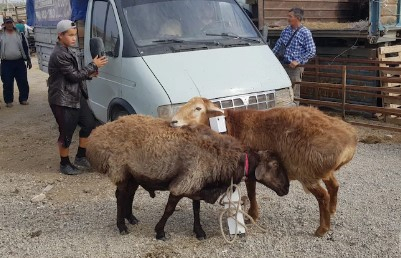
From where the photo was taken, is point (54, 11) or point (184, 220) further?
point (54, 11)

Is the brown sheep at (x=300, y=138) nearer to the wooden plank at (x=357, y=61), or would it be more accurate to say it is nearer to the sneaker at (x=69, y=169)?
the sneaker at (x=69, y=169)

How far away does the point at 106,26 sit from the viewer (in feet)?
21.3

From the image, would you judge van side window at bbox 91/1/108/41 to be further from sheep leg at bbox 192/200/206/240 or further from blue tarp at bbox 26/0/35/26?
blue tarp at bbox 26/0/35/26

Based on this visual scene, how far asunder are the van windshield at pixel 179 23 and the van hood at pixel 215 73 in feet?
1.10

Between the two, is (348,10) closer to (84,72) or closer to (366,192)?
(366,192)

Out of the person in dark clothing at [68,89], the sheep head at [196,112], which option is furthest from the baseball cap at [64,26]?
the sheep head at [196,112]

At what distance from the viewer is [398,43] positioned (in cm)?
1009

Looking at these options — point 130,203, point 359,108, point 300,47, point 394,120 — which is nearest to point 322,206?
point 130,203

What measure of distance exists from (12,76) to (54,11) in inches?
124

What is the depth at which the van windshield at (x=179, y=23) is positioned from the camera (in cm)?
604

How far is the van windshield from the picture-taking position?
19.8 feet

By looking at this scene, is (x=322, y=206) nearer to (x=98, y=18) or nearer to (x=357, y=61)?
(x=98, y=18)

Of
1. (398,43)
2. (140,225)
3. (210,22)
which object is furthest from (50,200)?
(398,43)

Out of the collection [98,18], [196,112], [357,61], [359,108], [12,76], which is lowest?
[359,108]
